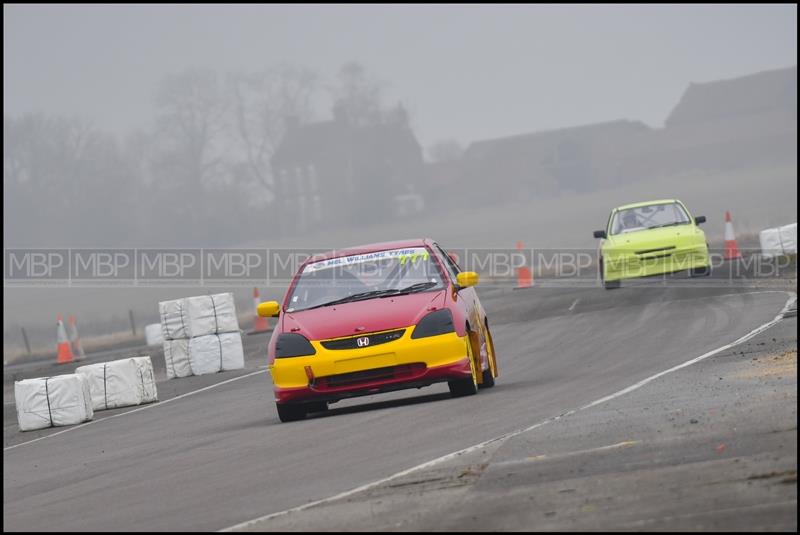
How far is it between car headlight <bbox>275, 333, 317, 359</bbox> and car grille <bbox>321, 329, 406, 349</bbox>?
0.16m

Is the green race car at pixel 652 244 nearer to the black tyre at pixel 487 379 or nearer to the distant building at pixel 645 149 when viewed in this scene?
the black tyre at pixel 487 379

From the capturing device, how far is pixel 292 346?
1281cm

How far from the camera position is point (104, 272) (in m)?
109

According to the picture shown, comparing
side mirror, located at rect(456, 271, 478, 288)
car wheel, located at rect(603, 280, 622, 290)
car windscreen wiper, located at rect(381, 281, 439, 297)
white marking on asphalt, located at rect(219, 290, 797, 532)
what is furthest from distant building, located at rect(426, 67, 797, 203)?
car windscreen wiper, located at rect(381, 281, 439, 297)

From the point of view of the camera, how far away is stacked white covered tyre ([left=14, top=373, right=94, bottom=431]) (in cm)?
1725

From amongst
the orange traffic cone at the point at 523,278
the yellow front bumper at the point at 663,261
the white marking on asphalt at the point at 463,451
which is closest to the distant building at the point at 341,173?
the orange traffic cone at the point at 523,278

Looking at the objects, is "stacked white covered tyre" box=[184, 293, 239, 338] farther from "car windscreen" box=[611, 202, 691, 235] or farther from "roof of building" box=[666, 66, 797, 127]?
"roof of building" box=[666, 66, 797, 127]

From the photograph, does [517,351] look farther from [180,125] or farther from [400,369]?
[180,125]

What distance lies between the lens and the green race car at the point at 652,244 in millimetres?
25906

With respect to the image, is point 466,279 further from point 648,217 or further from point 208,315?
point 648,217

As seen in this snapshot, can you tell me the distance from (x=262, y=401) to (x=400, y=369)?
433 centimetres

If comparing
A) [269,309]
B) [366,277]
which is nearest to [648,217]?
[366,277]

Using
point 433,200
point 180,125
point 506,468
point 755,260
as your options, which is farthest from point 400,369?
point 433,200

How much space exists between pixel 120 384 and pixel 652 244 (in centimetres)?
1071
